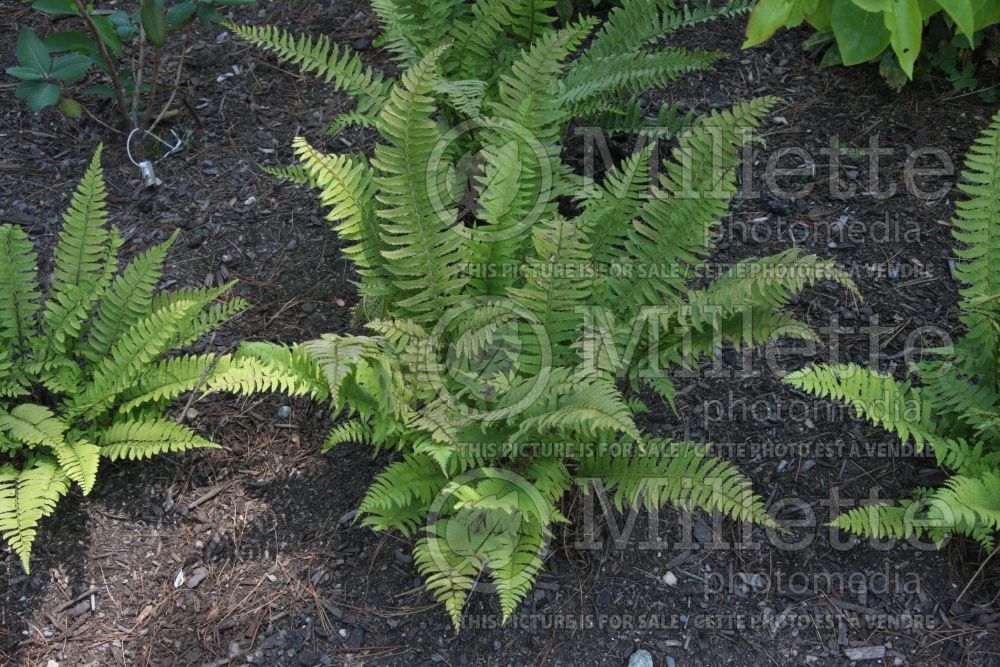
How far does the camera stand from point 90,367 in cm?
297

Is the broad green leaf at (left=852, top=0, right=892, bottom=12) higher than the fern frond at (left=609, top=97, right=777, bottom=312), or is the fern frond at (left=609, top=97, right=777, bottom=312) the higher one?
the broad green leaf at (left=852, top=0, right=892, bottom=12)

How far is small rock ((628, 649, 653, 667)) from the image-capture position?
2538mm

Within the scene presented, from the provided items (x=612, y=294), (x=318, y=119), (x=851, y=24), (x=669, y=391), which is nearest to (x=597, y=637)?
(x=669, y=391)

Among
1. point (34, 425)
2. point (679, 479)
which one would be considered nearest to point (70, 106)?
point (34, 425)

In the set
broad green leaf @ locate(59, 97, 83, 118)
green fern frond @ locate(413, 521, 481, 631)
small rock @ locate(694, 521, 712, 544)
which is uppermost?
Answer: broad green leaf @ locate(59, 97, 83, 118)

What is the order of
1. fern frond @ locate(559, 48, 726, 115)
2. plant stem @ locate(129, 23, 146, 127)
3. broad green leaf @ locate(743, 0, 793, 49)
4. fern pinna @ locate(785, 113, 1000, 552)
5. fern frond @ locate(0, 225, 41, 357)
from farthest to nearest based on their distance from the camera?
plant stem @ locate(129, 23, 146, 127) → fern frond @ locate(559, 48, 726, 115) → fern frond @ locate(0, 225, 41, 357) → fern pinna @ locate(785, 113, 1000, 552) → broad green leaf @ locate(743, 0, 793, 49)

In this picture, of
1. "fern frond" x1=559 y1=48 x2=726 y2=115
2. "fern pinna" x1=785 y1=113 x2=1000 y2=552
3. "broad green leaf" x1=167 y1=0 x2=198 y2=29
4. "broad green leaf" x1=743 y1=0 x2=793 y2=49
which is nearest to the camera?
"broad green leaf" x1=743 y1=0 x2=793 y2=49

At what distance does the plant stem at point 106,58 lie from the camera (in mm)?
3445

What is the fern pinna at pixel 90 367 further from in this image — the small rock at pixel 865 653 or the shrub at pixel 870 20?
the small rock at pixel 865 653

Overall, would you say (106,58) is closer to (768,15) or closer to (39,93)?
(39,93)

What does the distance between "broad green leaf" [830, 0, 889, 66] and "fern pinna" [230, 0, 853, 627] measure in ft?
1.31

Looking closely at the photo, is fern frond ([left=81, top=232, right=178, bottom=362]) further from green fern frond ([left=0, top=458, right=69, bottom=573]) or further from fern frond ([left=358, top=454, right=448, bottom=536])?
fern frond ([left=358, top=454, right=448, bottom=536])

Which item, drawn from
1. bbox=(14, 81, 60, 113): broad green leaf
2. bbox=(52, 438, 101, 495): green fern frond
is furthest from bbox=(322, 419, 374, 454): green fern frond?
bbox=(14, 81, 60, 113): broad green leaf

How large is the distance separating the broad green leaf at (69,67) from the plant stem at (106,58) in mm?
127
